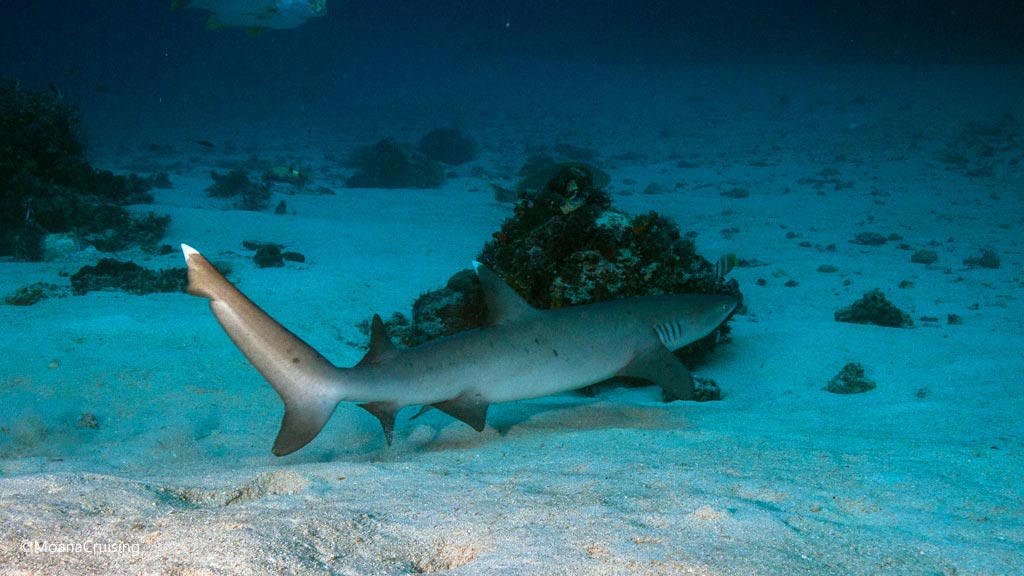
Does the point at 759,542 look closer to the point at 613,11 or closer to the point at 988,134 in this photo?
the point at 988,134

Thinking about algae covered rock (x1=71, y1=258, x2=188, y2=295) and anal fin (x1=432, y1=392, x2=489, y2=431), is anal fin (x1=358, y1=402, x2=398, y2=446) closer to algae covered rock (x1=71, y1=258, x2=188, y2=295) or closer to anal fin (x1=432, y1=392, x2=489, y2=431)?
anal fin (x1=432, y1=392, x2=489, y2=431)

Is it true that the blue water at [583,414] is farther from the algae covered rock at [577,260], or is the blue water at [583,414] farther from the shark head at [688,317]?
the algae covered rock at [577,260]

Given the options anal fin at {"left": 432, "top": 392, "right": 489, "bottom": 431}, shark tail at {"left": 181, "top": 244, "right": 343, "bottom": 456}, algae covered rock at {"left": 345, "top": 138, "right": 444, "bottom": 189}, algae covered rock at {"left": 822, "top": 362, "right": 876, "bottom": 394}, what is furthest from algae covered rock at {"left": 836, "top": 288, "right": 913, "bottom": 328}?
algae covered rock at {"left": 345, "top": 138, "right": 444, "bottom": 189}

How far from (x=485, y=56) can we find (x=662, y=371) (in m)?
132

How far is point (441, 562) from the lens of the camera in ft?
8.27

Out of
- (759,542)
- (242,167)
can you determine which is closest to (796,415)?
(759,542)

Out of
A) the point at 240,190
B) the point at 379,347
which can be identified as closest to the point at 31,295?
the point at 379,347

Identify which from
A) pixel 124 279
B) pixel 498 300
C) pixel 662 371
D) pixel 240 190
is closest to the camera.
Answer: pixel 498 300

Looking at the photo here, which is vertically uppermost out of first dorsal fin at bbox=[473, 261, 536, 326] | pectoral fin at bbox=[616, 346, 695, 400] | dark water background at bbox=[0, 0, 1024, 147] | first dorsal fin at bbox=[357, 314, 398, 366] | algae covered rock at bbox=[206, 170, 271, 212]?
dark water background at bbox=[0, 0, 1024, 147]

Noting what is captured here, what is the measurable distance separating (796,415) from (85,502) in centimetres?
555

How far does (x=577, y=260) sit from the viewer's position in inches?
281

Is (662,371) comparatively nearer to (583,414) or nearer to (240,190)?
(583,414)

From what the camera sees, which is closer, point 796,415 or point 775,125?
point 796,415

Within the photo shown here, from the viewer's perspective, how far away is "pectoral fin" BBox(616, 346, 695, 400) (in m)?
5.17
